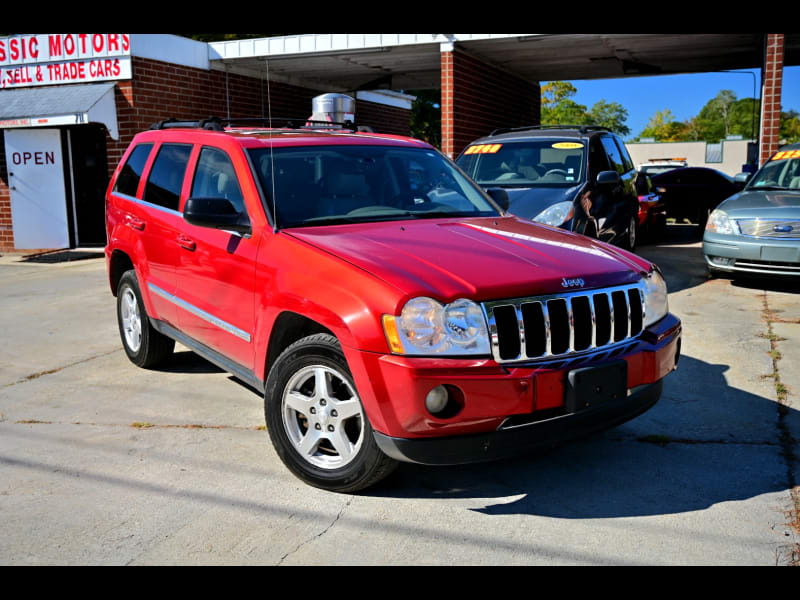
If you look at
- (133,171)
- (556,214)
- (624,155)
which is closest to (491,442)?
(133,171)

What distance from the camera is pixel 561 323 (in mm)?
3518

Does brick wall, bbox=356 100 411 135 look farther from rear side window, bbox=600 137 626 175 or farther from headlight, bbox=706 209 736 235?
headlight, bbox=706 209 736 235

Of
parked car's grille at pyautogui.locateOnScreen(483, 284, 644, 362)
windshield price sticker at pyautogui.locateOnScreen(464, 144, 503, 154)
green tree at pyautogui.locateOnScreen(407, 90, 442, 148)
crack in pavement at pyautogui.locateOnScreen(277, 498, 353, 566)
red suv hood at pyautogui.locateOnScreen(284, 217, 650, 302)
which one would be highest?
green tree at pyautogui.locateOnScreen(407, 90, 442, 148)

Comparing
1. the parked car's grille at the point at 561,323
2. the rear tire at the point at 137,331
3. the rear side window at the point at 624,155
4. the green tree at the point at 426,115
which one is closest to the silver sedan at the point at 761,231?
the rear side window at the point at 624,155

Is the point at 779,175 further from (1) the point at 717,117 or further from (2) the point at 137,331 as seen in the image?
(1) the point at 717,117

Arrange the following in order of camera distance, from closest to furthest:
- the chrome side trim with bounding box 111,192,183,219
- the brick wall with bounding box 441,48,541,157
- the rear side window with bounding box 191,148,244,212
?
the rear side window with bounding box 191,148,244,212 → the chrome side trim with bounding box 111,192,183,219 → the brick wall with bounding box 441,48,541,157

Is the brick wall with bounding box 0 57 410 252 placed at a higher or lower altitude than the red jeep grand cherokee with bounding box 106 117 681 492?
higher

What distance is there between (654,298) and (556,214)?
4.30 metres

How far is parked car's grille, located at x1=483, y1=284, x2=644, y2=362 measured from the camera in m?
3.38

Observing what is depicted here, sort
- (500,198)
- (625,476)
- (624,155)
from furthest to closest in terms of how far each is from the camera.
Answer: (624,155), (500,198), (625,476)

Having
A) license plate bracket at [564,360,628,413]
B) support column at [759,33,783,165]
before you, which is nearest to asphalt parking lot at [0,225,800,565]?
license plate bracket at [564,360,628,413]

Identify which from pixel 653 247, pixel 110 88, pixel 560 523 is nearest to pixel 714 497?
pixel 560 523

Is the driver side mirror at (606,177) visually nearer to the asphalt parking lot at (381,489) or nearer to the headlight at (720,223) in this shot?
the headlight at (720,223)

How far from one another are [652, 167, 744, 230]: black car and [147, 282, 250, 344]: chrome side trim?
564 inches
